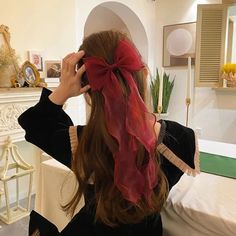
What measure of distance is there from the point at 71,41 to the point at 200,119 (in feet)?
7.12

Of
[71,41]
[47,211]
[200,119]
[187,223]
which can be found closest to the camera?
[187,223]

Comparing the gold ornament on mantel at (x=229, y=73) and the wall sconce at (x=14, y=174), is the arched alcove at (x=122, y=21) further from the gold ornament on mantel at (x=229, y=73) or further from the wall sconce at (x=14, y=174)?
the wall sconce at (x=14, y=174)

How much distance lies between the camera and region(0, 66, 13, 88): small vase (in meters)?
2.22

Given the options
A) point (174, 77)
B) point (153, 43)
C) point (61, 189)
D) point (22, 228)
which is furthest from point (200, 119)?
point (61, 189)

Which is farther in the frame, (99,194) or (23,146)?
(23,146)

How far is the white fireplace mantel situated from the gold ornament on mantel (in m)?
2.34

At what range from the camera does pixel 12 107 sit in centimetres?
224

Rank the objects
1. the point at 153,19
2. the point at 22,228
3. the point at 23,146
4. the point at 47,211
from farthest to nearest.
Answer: the point at 153,19, the point at 23,146, the point at 22,228, the point at 47,211

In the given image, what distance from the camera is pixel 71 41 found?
288 centimetres

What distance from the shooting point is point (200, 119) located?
3.82m

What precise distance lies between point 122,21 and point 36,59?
89.3 inches

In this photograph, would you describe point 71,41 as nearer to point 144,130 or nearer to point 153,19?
point 153,19

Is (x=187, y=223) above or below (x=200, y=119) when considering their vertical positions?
above

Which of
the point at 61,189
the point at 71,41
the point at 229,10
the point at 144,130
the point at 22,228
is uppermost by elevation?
the point at 229,10
